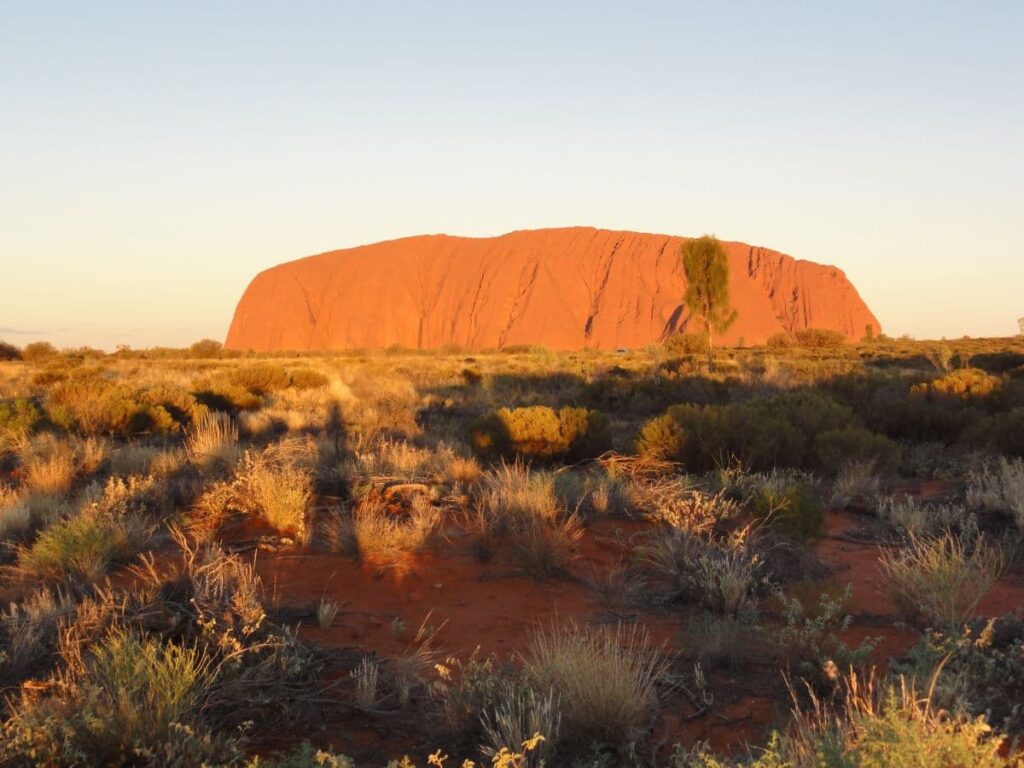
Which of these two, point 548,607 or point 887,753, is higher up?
point 887,753

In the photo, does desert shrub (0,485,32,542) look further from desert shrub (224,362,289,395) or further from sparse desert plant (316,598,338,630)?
desert shrub (224,362,289,395)

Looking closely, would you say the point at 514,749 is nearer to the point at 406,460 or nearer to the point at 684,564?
the point at 684,564

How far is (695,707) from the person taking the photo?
3.86 m

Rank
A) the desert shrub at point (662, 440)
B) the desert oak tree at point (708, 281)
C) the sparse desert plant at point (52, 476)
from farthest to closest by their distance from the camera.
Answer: the desert oak tree at point (708, 281) → the desert shrub at point (662, 440) → the sparse desert plant at point (52, 476)

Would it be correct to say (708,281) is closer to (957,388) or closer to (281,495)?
(957,388)

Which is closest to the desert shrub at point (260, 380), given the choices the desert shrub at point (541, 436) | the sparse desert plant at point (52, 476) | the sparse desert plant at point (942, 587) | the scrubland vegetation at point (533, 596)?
the scrubland vegetation at point (533, 596)

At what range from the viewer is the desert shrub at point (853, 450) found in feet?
30.4

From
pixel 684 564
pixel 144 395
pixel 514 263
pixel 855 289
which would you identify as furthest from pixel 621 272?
pixel 684 564

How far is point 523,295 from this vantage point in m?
88.9

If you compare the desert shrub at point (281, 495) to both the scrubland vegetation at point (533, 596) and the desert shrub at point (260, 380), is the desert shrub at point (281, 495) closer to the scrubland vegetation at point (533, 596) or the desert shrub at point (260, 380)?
the scrubland vegetation at point (533, 596)

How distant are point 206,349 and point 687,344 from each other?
31754 mm

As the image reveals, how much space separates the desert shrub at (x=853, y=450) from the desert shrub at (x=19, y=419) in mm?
10976

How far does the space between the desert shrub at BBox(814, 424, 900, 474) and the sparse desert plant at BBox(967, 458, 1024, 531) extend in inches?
54.0

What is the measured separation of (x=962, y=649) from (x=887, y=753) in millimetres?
1819
